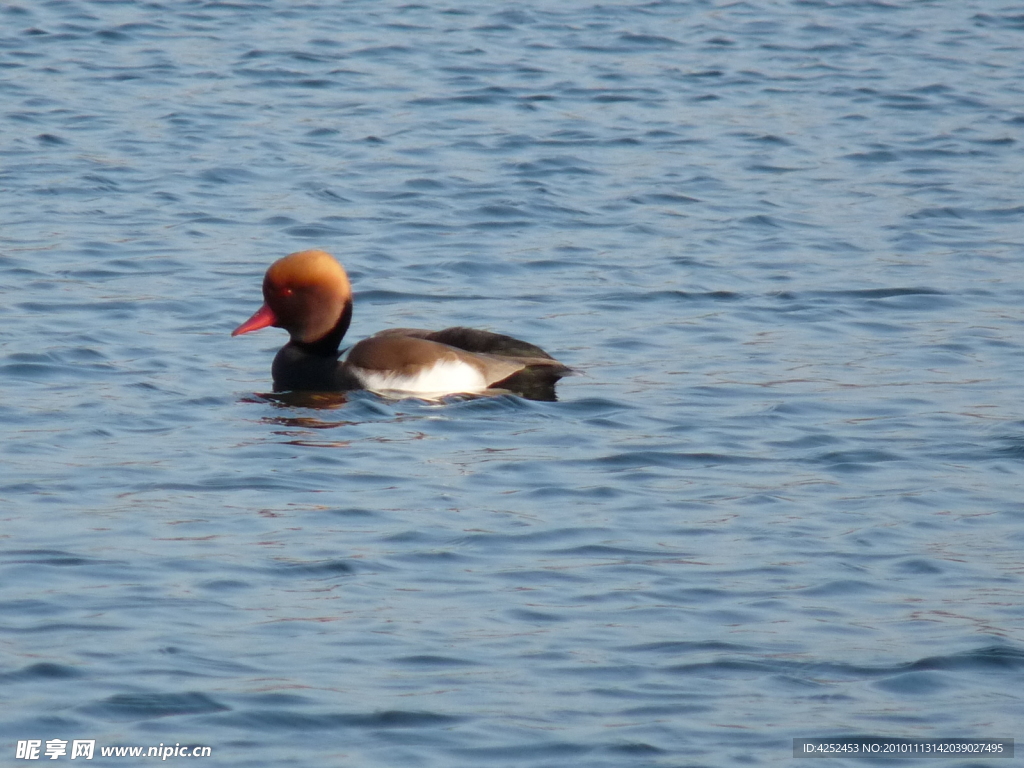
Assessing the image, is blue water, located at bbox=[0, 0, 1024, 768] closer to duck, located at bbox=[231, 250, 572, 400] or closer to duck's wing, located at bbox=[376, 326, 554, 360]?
duck, located at bbox=[231, 250, 572, 400]

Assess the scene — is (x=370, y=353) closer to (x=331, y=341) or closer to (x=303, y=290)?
(x=331, y=341)

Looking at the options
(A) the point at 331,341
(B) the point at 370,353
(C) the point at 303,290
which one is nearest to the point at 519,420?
(B) the point at 370,353

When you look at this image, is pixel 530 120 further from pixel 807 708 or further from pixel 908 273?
pixel 807 708

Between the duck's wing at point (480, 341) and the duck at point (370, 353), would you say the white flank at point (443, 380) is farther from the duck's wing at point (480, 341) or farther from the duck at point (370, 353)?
the duck's wing at point (480, 341)

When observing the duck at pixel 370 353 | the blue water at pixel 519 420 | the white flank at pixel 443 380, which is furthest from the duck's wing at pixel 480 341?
the blue water at pixel 519 420

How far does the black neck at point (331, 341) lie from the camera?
9.49 metres

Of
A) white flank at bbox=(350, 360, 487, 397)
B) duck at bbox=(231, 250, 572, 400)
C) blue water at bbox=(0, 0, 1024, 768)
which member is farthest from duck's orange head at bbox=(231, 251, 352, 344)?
white flank at bbox=(350, 360, 487, 397)

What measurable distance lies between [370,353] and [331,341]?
44 centimetres

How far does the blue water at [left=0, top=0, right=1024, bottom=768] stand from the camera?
18.5ft

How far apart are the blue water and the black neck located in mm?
292

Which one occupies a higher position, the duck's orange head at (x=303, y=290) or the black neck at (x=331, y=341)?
the duck's orange head at (x=303, y=290)

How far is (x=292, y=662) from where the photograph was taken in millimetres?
5746

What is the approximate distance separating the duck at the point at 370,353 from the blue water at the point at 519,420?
0.16 meters

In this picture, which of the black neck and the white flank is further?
the black neck
